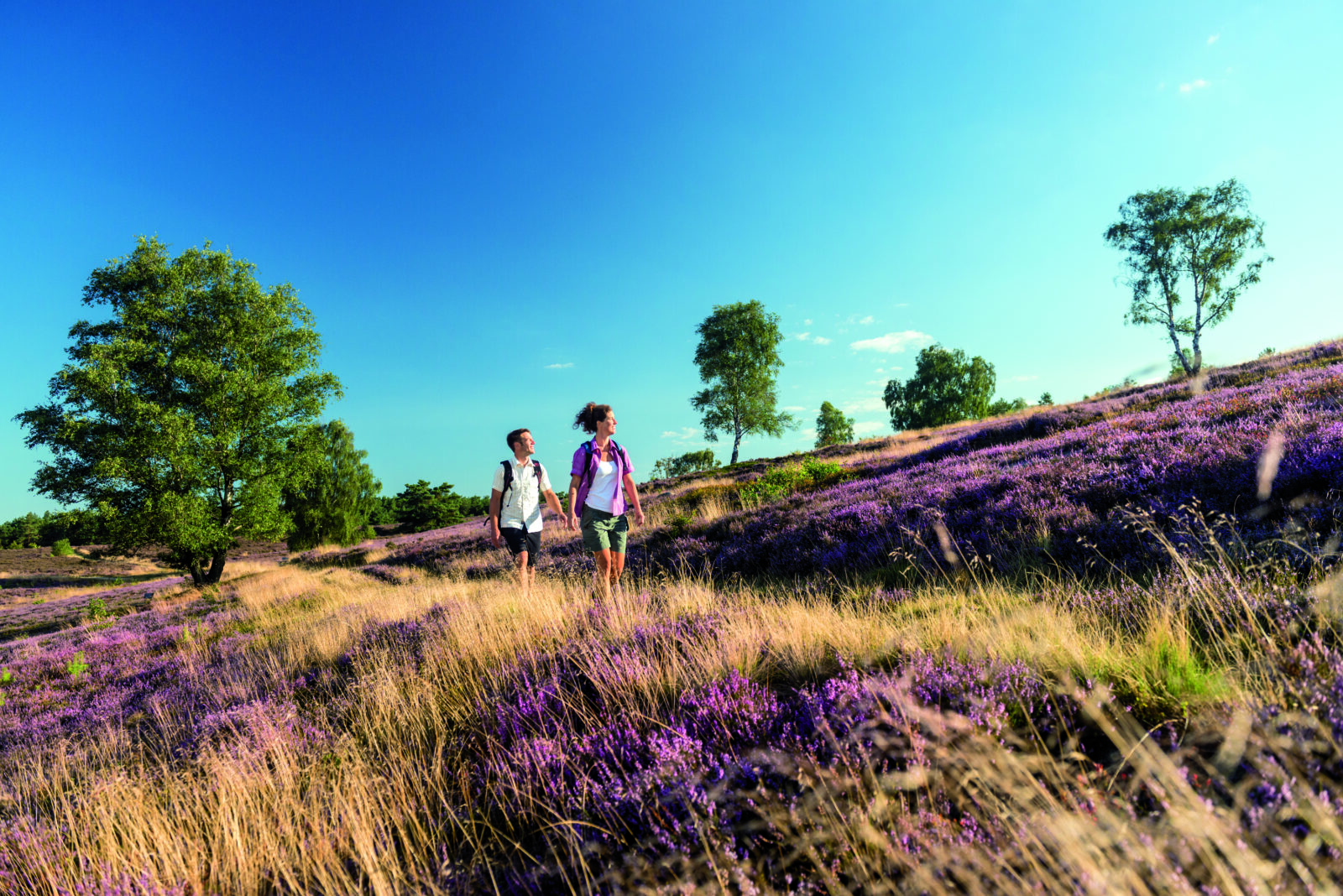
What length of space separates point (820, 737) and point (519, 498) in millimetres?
6373

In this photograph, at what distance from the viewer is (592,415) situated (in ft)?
23.7

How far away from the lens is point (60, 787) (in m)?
3.95

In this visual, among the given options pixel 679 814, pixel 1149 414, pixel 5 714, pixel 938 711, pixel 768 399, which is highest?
pixel 768 399

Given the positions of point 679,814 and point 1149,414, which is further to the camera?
point 1149,414

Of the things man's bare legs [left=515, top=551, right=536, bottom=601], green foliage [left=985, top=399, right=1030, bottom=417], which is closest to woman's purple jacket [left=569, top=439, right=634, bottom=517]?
man's bare legs [left=515, top=551, right=536, bottom=601]

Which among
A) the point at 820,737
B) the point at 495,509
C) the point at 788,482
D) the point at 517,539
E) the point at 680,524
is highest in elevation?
the point at 495,509

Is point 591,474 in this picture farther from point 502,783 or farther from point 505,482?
point 502,783

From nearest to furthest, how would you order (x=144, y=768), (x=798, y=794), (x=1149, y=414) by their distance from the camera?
(x=798, y=794)
(x=144, y=768)
(x=1149, y=414)

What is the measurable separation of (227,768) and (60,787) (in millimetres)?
2400

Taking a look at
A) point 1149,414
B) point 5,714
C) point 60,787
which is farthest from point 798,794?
point 1149,414

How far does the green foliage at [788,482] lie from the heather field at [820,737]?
6420 mm

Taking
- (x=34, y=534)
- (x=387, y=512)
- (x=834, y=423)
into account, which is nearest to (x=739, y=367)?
(x=834, y=423)

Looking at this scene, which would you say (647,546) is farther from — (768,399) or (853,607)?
(768,399)

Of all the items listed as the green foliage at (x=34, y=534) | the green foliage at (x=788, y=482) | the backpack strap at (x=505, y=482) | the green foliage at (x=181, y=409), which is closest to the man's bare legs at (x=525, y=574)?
the backpack strap at (x=505, y=482)
